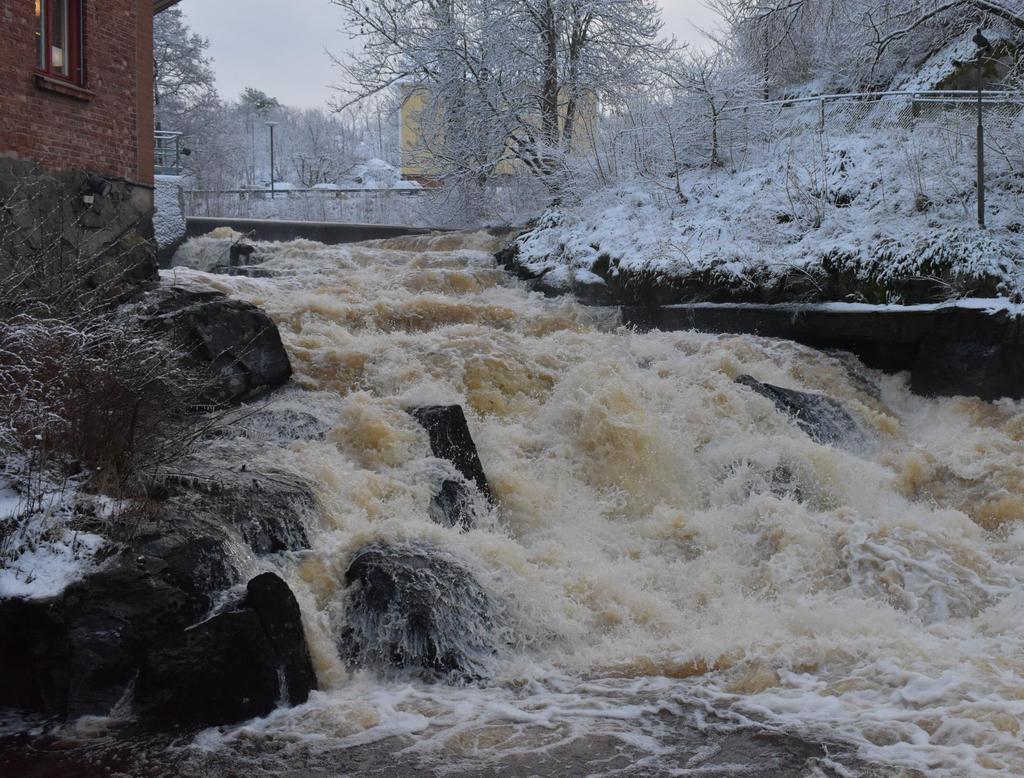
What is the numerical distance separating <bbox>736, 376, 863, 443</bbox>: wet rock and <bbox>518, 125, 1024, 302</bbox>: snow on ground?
2.24 metres

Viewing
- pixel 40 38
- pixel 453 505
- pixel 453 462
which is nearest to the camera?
pixel 453 505

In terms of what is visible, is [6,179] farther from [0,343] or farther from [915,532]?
[915,532]

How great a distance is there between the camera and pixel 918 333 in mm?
10844

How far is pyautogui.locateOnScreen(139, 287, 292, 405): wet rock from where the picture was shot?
325 inches

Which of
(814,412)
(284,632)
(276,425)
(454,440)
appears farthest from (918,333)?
(284,632)

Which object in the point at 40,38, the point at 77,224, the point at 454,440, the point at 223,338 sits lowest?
the point at 454,440

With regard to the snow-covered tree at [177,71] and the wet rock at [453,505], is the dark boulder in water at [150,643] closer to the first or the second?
the wet rock at [453,505]

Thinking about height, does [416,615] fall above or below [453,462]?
below

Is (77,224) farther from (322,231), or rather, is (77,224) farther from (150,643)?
(322,231)

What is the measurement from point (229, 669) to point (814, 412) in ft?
22.1

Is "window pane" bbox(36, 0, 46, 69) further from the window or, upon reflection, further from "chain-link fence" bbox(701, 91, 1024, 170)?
"chain-link fence" bbox(701, 91, 1024, 170)

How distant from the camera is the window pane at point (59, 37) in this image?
9.52m

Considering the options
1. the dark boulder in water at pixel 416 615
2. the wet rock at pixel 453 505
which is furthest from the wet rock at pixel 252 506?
the wet rock at pixel 453 505

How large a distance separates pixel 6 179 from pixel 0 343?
13.8ft
